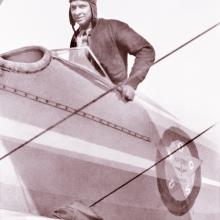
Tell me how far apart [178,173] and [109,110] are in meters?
0.46

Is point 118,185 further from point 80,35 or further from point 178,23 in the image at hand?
point 178,23

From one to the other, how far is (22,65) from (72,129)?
28cm

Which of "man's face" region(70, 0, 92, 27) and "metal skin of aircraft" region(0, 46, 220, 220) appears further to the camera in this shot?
"man's face" region(70, 0, 92, 27)

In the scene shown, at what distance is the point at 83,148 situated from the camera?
5.49 feet

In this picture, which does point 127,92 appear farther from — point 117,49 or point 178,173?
point 178,173

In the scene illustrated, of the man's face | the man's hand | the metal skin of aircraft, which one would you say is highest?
the man's face

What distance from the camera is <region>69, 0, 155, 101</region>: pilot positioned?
6.28ft

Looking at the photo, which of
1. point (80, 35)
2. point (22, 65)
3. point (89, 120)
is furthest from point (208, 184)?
point (22, 65)

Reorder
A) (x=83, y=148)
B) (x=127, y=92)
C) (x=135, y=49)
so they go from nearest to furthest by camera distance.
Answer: (x=83, y=148) < (x=127, y=92) < (x=135, y=49)

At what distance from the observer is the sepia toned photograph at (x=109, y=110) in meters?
1.56

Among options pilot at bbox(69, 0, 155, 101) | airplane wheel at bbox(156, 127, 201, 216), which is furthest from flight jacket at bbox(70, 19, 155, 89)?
airplane wheel at bbox(156, 127, 201, 216)

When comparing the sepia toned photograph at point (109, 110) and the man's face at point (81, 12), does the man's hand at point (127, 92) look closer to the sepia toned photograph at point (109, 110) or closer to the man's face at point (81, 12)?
the sepia toned photograph at point (109, 110)

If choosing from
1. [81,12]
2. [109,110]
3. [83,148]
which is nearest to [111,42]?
[81,12]

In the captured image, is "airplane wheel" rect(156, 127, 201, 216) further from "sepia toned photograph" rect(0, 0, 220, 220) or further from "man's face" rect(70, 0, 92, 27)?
"man's face" rect(70, 0, 92, 27)
